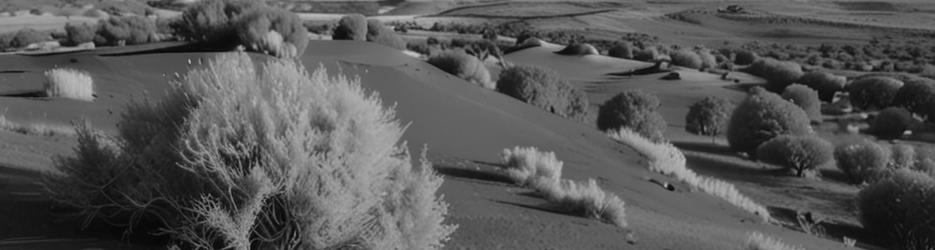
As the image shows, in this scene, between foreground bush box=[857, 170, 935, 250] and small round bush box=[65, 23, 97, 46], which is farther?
small round bush box=[65, 23, 97, 46]

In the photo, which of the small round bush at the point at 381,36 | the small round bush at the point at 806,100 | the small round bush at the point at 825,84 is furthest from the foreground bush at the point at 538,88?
the small round bush at the point at 825,84

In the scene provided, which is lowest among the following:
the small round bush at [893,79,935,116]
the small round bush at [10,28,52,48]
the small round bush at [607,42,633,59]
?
the small round bush at [607,42,633,59]

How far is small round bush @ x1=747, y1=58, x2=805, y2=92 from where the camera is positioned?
125 ft

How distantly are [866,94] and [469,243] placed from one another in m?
31.4

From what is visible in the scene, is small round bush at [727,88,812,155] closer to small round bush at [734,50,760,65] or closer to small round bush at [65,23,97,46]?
small round bush at [65,23,97,46]

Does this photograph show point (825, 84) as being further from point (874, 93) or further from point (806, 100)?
point (806, 100)

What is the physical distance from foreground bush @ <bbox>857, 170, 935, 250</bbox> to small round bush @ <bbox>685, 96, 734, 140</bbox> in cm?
1203

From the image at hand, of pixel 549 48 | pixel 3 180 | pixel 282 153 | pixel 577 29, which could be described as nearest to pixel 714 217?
pixel 282 153

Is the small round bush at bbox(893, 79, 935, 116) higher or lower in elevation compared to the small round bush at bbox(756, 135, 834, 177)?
lower

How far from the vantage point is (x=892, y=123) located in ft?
90.0

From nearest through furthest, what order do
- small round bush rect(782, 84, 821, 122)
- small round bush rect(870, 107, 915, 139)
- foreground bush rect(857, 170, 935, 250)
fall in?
foreground bush rect(857, 170, 935, 250) → small round bush rect(870, 107, 915, 139) → small round bush rect(782, 84, 821, 122)

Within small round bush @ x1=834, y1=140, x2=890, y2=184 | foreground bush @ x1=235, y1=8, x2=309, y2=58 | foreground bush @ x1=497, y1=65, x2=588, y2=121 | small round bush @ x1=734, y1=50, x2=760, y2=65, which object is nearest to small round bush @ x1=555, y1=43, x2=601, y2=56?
small round bush @ x1=734, y1=50, x2=760, y2=65

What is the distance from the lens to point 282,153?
556 centimetres

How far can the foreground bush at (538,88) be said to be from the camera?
22.4 meters
